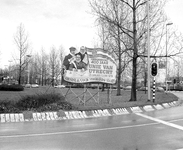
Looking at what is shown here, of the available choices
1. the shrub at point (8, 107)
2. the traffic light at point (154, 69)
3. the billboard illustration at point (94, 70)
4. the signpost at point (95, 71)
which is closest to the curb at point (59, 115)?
the shrub at point (8, 107)

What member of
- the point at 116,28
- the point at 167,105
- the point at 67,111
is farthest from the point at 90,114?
the point at 116,28

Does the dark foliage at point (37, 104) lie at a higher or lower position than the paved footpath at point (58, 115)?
higher

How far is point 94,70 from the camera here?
51.0 ft

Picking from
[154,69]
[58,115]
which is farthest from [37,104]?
[154,69]

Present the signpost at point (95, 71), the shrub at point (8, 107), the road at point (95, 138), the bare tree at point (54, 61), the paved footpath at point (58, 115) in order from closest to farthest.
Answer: the road at point (95, 138)
the paved footpath at point (58, 115)
the shrub at point (8, 107)
the signpost at point (95, 71)
the bare tree at point (54, 61)

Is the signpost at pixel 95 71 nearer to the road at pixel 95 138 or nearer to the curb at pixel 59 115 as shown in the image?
the curb at pixel 59 115

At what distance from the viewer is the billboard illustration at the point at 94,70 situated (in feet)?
49.9

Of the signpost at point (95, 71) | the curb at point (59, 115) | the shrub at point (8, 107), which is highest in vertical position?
the signpost at point (95, 71)

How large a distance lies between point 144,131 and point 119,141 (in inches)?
67.2

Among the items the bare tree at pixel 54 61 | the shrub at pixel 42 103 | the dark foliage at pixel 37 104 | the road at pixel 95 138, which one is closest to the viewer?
the road at pixel 95 138

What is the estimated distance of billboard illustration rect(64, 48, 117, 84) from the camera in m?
15.2

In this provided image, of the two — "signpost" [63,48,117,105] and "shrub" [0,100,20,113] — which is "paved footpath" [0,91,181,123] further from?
"signpost" [63,48,117,105]

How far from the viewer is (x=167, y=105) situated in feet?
56.6

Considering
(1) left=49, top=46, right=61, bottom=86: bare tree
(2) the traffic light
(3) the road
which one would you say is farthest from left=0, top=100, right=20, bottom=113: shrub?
(1) left=49, top=46, right=61, bottom=86: bare tree
